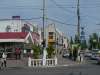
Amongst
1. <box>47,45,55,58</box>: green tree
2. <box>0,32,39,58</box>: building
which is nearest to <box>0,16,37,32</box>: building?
<box>0,32,39,58</box>: building

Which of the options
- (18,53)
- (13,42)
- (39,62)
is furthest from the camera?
(13,42)

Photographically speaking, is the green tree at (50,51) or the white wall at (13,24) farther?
the white wall at (13,24)

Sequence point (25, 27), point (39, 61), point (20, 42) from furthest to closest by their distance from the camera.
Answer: point (25, 27) < point (20, 42) < point (39, 61)

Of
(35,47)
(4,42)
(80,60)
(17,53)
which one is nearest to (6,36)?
(4,42)

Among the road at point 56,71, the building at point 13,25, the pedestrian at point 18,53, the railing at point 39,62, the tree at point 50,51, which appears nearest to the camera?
the road at point 56,71

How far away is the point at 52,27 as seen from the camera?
128 m

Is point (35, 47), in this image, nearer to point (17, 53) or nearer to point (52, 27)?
point (17, 53)

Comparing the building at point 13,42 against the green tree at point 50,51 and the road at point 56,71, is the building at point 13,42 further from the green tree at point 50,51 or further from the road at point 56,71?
the road at point 56,71

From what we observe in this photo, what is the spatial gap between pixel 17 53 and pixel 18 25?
39255mm

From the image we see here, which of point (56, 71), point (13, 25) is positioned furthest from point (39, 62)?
point (13, 25)

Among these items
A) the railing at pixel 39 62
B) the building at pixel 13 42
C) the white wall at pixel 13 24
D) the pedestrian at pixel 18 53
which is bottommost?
the railing at pixel 39 62

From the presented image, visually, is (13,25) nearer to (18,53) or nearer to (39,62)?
(18,53)

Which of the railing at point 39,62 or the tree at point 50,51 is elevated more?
the tree at point 50,51

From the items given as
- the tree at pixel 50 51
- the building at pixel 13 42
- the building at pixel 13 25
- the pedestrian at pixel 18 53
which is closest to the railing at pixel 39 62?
the tree at pixel 50 51
